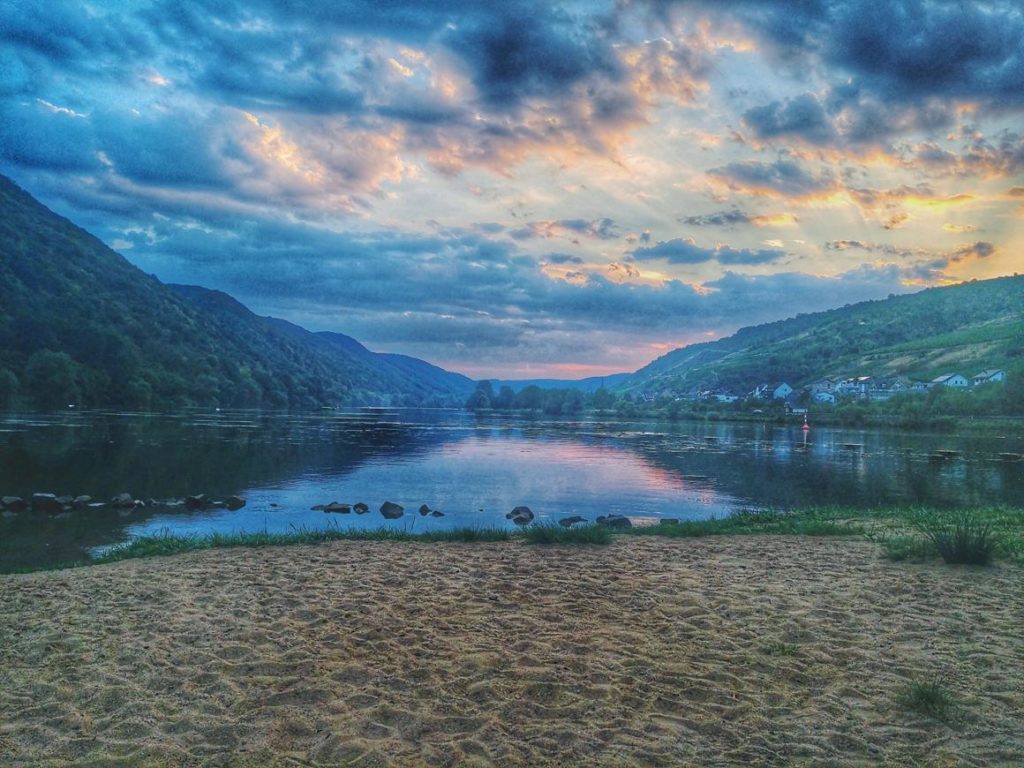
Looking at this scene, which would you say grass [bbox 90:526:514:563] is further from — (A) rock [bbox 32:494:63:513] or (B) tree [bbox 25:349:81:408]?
(B) tree [bbox 25:349:81:408]

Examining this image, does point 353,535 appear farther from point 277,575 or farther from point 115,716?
point 115,716

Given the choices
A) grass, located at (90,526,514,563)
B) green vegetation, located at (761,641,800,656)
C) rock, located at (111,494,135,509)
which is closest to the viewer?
green vegetation, located at (761,641,800,656)

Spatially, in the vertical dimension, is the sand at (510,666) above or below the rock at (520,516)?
above

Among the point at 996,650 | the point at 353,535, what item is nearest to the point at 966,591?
the point at 996,650

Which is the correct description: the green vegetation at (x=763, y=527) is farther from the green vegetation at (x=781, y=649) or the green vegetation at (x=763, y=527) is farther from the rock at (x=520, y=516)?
the green vegetation at (x=781, y=649)

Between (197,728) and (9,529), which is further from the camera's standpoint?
(9,529)

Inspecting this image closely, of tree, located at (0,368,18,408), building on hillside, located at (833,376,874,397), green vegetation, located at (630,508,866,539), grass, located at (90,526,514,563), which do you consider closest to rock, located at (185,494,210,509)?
grass, located at (90,526,514,563)

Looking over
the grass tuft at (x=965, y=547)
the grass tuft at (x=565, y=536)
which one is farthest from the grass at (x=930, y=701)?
the grass tuft at (x=565, y=536)

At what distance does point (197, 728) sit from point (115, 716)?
3.08 ft

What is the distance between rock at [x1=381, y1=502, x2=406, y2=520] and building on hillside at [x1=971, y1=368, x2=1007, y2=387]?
14577cm

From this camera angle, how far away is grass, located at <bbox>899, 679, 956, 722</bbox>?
5840mm

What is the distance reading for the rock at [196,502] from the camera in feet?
84.1

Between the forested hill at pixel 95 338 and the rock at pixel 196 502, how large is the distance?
9565 cm

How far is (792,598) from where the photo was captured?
9.48m
